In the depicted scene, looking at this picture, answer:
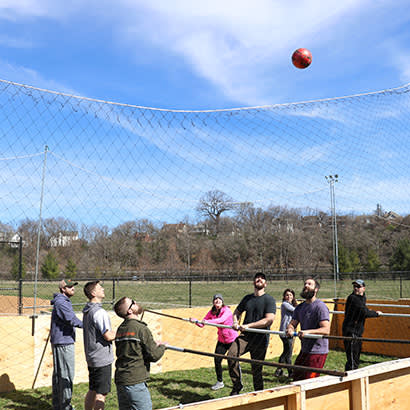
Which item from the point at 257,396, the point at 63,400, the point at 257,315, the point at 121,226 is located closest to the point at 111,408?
the point at 63,400

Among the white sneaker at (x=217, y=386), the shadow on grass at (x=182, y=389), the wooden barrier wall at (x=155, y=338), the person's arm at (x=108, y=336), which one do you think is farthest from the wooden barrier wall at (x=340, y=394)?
the wooden barrier wall at (x=155, y=338)

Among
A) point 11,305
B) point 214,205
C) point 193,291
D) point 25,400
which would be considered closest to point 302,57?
point 214,205

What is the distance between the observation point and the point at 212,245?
1313 cm

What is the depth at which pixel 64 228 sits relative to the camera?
7770mm

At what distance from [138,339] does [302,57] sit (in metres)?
5.15

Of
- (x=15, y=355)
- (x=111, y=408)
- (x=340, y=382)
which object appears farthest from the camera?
(x=15, y=355)

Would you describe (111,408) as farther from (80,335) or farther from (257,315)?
(257,315)

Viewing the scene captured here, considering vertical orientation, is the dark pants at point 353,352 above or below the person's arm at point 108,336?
below

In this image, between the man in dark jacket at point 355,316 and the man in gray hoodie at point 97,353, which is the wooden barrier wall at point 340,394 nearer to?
the man in gray hoodie at point 97,353

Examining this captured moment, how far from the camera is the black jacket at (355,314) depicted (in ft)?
23.4

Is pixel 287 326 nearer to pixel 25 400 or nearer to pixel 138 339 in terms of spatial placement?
pixel 138 339

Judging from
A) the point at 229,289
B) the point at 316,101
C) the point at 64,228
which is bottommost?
the point at 229,289

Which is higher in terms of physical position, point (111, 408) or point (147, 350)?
point (147, 350)

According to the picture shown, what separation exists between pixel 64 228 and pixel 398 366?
562cm
